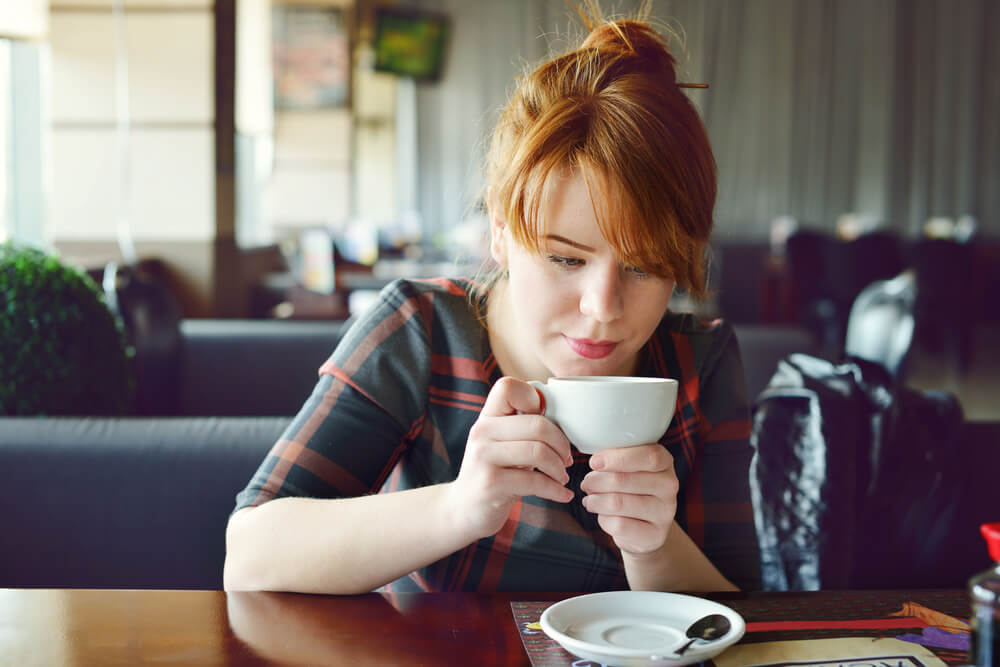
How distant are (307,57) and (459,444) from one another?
7.75 metres

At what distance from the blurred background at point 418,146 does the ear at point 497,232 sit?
0.10m

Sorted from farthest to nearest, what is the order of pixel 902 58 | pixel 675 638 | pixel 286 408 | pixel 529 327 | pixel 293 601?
1. pixel 902 58
2. pixel 286 408
3. pixel 529 327
4. pixel 293 601
5. pixel 675 638

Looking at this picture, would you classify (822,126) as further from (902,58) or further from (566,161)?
(566,161)

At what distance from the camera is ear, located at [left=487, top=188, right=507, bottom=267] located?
0.98 meters

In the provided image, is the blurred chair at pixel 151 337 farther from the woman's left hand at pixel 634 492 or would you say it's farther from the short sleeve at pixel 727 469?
the woman's left hand at pixel 634 492

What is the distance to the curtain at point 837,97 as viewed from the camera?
31.6 feet


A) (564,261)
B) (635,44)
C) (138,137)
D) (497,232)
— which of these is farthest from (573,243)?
(138,137)

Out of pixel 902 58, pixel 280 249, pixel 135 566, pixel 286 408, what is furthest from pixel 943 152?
pixel 135 566

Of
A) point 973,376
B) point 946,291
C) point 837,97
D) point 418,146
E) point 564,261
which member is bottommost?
point 973,376

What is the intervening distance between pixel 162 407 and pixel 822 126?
9035 mm

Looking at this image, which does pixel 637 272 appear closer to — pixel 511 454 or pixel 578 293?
pixel 578 293

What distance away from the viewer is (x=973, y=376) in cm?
617

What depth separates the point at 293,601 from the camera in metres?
0.84

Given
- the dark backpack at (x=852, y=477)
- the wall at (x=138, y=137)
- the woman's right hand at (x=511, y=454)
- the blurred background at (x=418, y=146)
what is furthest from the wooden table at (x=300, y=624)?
the wall at (x=138, y=137)
